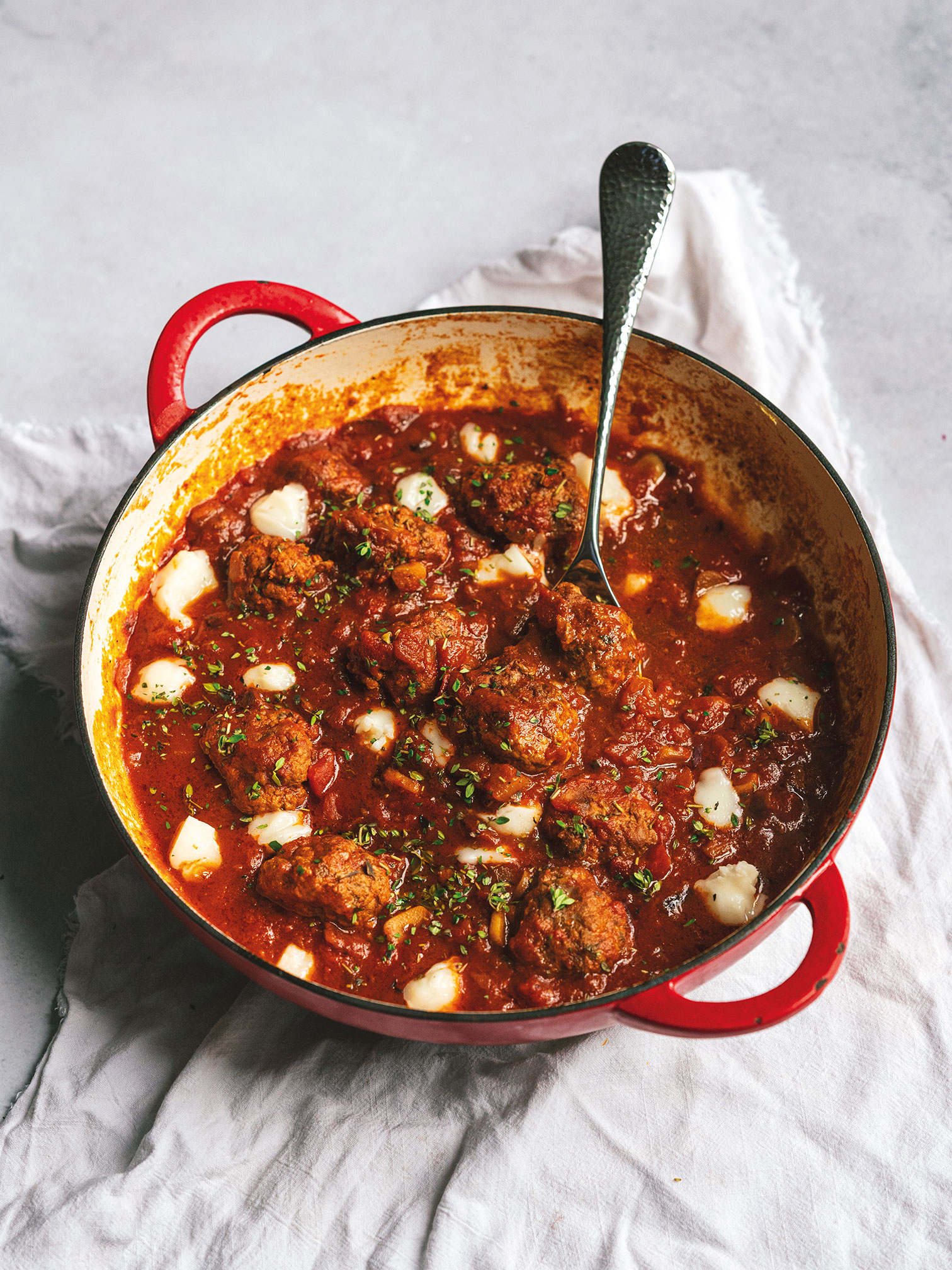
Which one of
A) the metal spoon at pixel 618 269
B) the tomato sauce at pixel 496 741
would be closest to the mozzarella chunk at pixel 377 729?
the tomato sauce at pixel 496 741

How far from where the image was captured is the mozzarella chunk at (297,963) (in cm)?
385

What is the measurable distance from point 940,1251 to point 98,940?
3.24 meters

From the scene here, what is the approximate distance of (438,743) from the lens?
4195mm

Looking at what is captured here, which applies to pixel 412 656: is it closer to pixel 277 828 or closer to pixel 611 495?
pixel 277 828

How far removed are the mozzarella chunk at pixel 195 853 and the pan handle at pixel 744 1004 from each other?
5.00ft

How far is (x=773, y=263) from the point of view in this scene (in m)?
5.90

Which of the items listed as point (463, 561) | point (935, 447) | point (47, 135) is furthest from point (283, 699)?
point (47, 135)

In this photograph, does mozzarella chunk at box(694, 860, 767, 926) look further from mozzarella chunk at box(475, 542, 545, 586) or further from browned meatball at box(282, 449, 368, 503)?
browned meatball at box(282, 449, 368, 503)

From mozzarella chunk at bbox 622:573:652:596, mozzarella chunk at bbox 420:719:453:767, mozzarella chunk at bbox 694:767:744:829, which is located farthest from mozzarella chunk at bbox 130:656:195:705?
mozzarella chunk at bbox 694:767:744:829

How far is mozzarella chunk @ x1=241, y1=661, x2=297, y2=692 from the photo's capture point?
14.2 ft

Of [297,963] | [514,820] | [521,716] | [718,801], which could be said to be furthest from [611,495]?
[297,963]

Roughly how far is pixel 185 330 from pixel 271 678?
4.55 feet

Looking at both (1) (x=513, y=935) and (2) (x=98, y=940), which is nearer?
(1) (x=513, y=935)

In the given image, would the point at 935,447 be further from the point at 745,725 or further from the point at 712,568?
the point at 745,725
